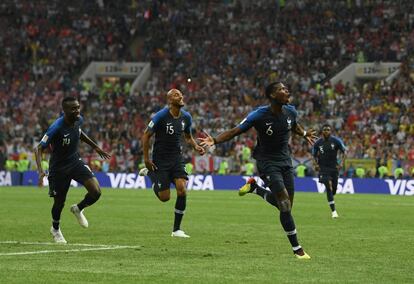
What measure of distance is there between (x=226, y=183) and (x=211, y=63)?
12.8 meters

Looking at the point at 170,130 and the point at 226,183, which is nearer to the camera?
the point at 170,130

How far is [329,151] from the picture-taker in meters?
28.4

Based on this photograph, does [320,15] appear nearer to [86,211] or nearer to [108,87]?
[108,87]

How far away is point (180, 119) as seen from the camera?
63.2 ft

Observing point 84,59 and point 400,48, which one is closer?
point 400,48

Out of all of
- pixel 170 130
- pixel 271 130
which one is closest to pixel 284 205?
pixel 271 130

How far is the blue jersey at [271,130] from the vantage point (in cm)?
1560

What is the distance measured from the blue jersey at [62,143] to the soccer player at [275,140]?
357 cm

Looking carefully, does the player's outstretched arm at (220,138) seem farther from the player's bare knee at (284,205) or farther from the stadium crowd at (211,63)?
the stadium crowd at (211,63)

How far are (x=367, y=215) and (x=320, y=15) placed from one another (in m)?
34.0

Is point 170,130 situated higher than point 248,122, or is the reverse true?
point 248,122

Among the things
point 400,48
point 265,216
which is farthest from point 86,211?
point 400,48

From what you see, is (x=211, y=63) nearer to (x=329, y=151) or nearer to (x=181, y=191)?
(x=329, y=151)

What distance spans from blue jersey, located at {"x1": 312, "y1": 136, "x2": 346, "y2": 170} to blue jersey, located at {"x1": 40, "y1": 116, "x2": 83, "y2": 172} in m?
11.5
